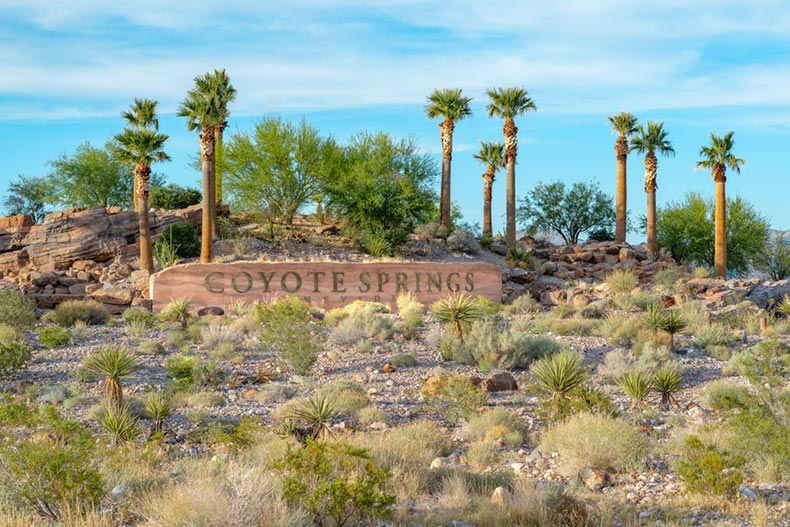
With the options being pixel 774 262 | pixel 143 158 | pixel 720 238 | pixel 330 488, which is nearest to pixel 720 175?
pixel 720 238

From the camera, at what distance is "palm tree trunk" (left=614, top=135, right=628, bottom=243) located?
46.2m

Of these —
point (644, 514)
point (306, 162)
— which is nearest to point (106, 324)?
point (644, 514)

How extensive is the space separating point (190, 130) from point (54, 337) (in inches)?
785

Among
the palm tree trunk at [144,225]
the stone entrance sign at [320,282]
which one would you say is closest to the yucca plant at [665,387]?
the stone entrance sign at [320,282]

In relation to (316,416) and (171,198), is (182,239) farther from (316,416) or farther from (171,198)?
(316,416)

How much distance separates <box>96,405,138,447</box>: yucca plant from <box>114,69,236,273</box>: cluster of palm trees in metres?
22.9

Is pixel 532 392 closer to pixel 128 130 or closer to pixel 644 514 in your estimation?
pixel 644 514

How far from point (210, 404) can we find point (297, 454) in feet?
20.2

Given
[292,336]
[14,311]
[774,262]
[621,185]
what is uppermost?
[621,185]

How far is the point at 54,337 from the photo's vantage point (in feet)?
64.6

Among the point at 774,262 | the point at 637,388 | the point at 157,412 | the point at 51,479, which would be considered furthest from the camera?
the point at 774,262

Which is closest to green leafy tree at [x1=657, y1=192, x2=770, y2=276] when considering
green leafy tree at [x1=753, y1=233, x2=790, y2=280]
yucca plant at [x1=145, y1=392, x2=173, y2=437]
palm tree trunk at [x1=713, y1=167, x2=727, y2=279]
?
green leafy tree at [x1=753, y1=233, x2=790, y2=280]

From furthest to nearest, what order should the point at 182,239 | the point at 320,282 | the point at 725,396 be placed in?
the point at 182,239, the point at 320,282, the point at 725,396

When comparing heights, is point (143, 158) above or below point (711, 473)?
above
